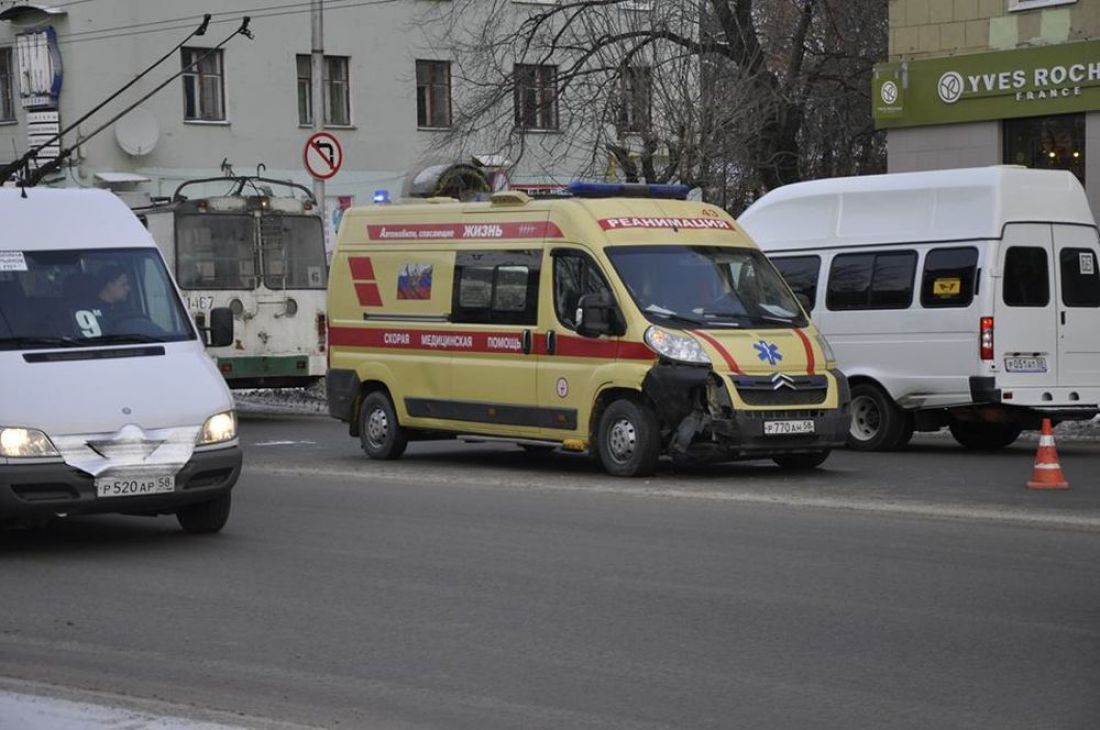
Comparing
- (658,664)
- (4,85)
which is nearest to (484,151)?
(4,85)

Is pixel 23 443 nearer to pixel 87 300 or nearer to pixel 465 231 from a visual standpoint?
pixel 87 300

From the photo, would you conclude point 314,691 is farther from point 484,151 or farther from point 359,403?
point 484,151

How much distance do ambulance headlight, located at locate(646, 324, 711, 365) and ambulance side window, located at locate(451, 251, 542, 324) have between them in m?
1.44

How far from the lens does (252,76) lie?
43344 millimetres

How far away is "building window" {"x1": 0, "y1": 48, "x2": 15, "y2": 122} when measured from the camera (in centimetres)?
4162

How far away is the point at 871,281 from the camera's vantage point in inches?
738

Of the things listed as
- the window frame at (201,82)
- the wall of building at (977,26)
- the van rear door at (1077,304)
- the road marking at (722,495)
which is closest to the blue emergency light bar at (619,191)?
the road marking at (722,495)

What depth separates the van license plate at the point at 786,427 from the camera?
15.2 meters

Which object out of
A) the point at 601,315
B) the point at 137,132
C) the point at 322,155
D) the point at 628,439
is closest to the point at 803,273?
the point at 601,315

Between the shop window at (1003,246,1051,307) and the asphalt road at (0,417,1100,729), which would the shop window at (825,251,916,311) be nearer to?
the shop window at (1003,246,1051,307)

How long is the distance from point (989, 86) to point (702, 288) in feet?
39.1

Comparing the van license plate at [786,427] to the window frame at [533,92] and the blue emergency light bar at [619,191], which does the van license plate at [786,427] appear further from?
the window frame at [533,92]

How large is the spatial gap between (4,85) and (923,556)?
34.8 meters

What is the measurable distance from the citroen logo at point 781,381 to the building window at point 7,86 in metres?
30.3
